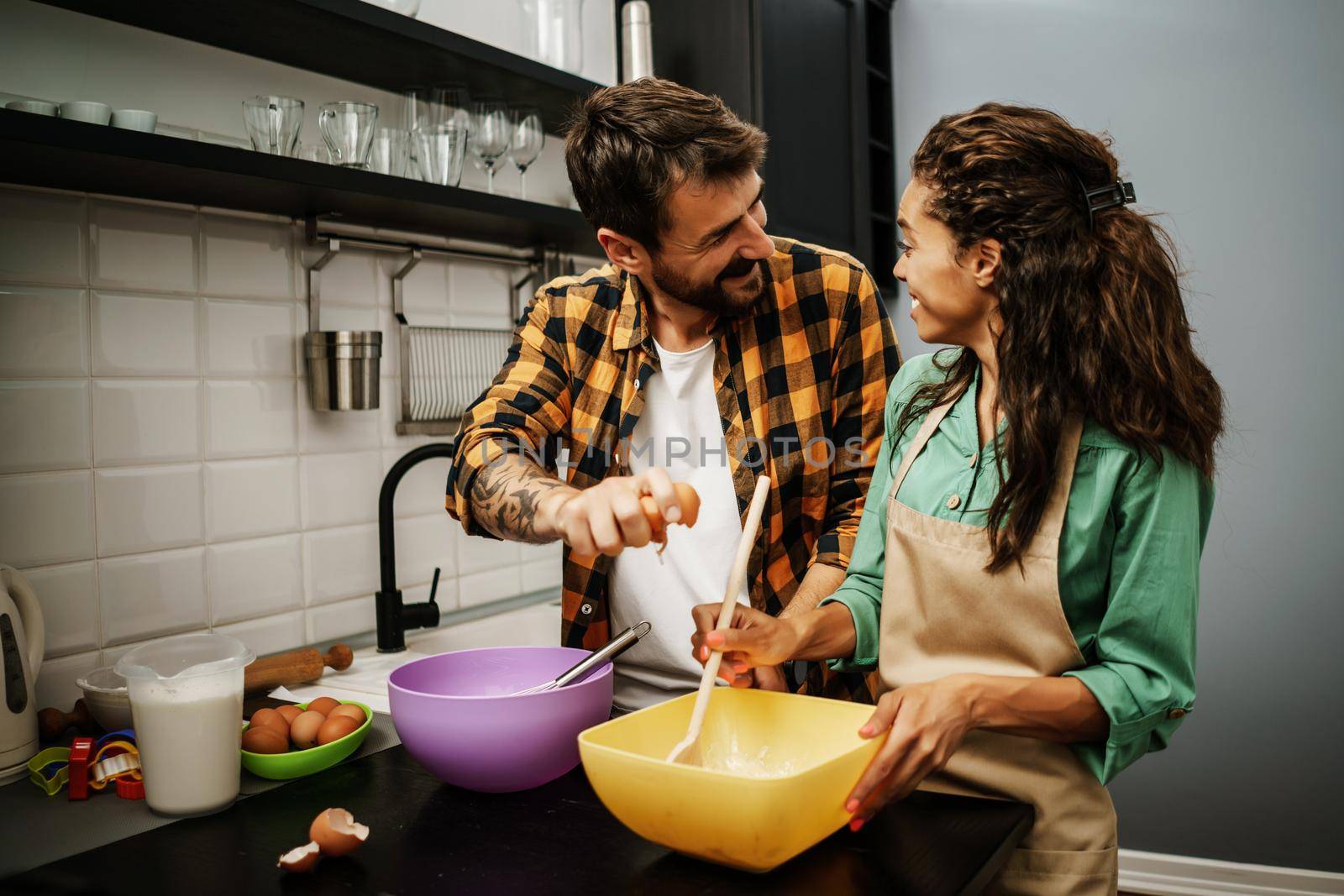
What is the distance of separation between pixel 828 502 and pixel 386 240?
103 centimetres

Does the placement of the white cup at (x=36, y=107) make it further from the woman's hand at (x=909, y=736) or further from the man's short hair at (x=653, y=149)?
the woman's hand at (x=909, y=736)

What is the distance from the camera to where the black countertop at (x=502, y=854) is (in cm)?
89

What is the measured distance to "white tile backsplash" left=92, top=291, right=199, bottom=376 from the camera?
1.55m

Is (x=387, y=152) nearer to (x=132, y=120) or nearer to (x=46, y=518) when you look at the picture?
(x=132, y=120)

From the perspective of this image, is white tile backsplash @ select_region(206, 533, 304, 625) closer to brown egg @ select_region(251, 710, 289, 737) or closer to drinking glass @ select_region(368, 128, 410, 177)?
brown egg @ select_region(251, 710, 289, 737)

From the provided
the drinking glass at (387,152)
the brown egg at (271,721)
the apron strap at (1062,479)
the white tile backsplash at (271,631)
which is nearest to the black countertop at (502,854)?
the brown egg at (271,721)

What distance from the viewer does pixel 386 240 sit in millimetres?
1961

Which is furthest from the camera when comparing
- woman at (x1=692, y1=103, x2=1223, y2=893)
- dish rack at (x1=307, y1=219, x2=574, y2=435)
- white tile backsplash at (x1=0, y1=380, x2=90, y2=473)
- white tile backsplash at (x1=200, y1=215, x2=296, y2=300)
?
dish rack at (x1=307, y1=219, x2=574, y2=435)

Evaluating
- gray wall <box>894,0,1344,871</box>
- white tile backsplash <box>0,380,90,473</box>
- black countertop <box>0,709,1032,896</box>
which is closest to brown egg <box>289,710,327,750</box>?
black countertop <box>0,709,1032,896</box>

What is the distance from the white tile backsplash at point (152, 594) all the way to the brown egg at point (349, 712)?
491mm

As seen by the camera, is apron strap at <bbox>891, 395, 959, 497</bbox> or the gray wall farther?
the gray wall

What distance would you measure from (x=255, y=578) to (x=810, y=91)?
194 cm

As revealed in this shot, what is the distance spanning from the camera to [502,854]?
3.14 ft

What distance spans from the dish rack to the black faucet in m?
0.15
